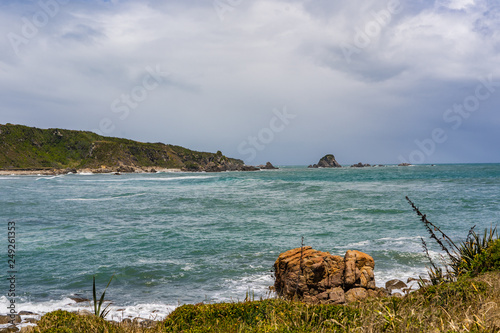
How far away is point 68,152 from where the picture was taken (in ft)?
493

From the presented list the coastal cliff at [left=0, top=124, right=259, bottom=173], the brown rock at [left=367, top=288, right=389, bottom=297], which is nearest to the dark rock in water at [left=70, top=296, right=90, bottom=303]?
the brown rock at [left=367, top=288, right=389, bottom=297]

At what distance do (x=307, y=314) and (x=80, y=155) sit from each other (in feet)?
547

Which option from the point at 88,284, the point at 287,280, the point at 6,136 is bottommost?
the point at 88,284

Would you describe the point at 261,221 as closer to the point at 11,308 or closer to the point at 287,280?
the point at 287,280

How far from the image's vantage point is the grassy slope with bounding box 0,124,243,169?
431ft

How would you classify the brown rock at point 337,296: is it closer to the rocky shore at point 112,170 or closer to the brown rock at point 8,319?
the brown rock at point 8,319

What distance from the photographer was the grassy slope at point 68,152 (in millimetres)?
131375

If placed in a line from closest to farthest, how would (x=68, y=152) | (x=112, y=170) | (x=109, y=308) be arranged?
(x=109, y=308) → (x=112, y=170) → (x=68, y=152)

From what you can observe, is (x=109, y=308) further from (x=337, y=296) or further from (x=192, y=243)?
(x=192, y=243)

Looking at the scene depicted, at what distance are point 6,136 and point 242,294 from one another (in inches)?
6543

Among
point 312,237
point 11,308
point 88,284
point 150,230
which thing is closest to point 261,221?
point 312,237

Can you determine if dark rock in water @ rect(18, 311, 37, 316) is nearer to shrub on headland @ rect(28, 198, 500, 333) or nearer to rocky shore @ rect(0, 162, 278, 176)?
shrub on headland @ rect(28, 198, 500, 333)

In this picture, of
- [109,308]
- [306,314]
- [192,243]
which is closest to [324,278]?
[306,314]

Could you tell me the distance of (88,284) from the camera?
10.5m
